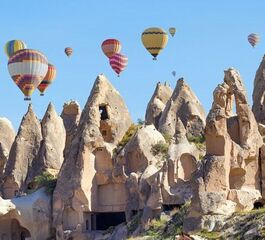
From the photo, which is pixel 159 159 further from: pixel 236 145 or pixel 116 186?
pixel 236 145

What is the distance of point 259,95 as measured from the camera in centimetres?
5162

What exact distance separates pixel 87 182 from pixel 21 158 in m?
6.25

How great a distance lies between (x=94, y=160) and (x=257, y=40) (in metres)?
21.0

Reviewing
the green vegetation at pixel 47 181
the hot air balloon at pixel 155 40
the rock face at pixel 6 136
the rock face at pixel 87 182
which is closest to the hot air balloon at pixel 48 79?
the rock face at pixel 6 136

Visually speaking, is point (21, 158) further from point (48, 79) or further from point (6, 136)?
point (48, 79)

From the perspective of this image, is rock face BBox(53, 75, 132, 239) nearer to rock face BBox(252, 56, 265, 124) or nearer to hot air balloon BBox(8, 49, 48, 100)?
hot air balloon BBox(8, 49, 48, 100)

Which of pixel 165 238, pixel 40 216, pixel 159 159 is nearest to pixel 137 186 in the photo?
pixel 159 159

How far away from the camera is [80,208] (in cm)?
4538

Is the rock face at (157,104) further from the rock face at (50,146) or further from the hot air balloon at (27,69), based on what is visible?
the hot air balloon at (27,69)

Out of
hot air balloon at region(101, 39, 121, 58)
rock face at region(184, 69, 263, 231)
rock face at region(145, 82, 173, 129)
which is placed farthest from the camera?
hot air balloon at region(101, 39, 121, 58)

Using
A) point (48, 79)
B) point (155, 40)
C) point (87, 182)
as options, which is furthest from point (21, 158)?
point (155, 40)

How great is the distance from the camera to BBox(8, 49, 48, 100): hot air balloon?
53219 millimetres

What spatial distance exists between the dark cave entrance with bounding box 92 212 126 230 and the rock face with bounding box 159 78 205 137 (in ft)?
14.3

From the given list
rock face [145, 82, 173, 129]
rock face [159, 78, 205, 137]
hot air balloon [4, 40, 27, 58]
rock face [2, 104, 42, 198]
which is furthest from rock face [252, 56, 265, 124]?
hot air balloon [4, 40, 27, 58]
